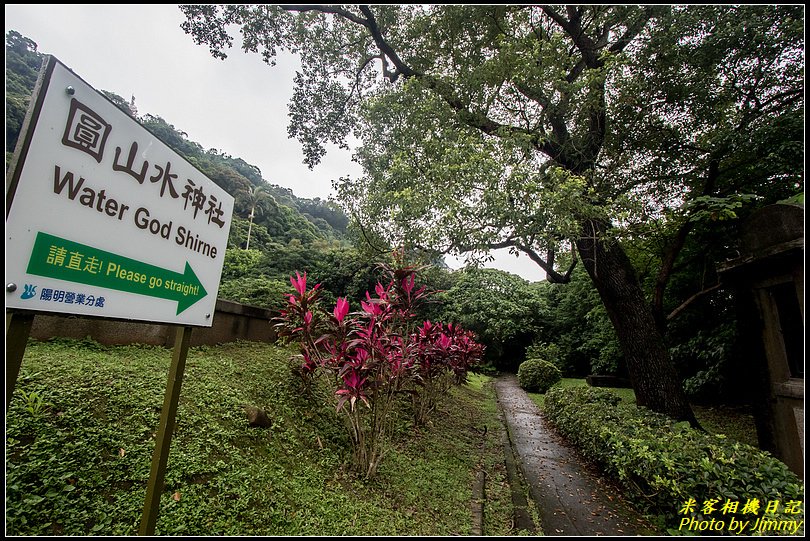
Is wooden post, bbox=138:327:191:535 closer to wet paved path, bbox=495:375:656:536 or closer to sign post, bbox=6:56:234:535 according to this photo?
sign post, bbox=6:56:234:535

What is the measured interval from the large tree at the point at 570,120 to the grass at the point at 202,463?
269 cm

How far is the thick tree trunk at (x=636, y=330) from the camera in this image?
5.00 metres

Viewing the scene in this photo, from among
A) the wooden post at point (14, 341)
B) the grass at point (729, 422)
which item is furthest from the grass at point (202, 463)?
the grass at point (729, 422)

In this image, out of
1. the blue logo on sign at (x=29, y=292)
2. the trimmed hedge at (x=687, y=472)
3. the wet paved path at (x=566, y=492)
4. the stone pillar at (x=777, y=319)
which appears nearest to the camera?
the blue logo on sign at (x=29, y=292)

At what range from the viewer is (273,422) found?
2992 mm

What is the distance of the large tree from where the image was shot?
4359 millimetres

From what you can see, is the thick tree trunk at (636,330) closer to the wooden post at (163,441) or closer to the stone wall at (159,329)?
the wooden post at (163,441)

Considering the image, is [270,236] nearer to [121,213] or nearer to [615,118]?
[615,118]

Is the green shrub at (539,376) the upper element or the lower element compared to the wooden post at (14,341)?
lower

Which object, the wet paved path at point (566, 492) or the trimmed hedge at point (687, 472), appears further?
the wet paved path at point (566, 492)

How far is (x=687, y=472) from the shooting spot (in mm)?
2732

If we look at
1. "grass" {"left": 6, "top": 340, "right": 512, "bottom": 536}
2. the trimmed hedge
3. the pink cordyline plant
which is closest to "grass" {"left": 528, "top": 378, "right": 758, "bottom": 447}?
the trimmed hedge

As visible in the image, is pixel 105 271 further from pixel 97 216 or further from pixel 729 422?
pixel 729 422

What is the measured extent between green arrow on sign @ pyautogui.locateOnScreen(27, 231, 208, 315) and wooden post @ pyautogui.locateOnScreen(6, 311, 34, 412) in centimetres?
18
